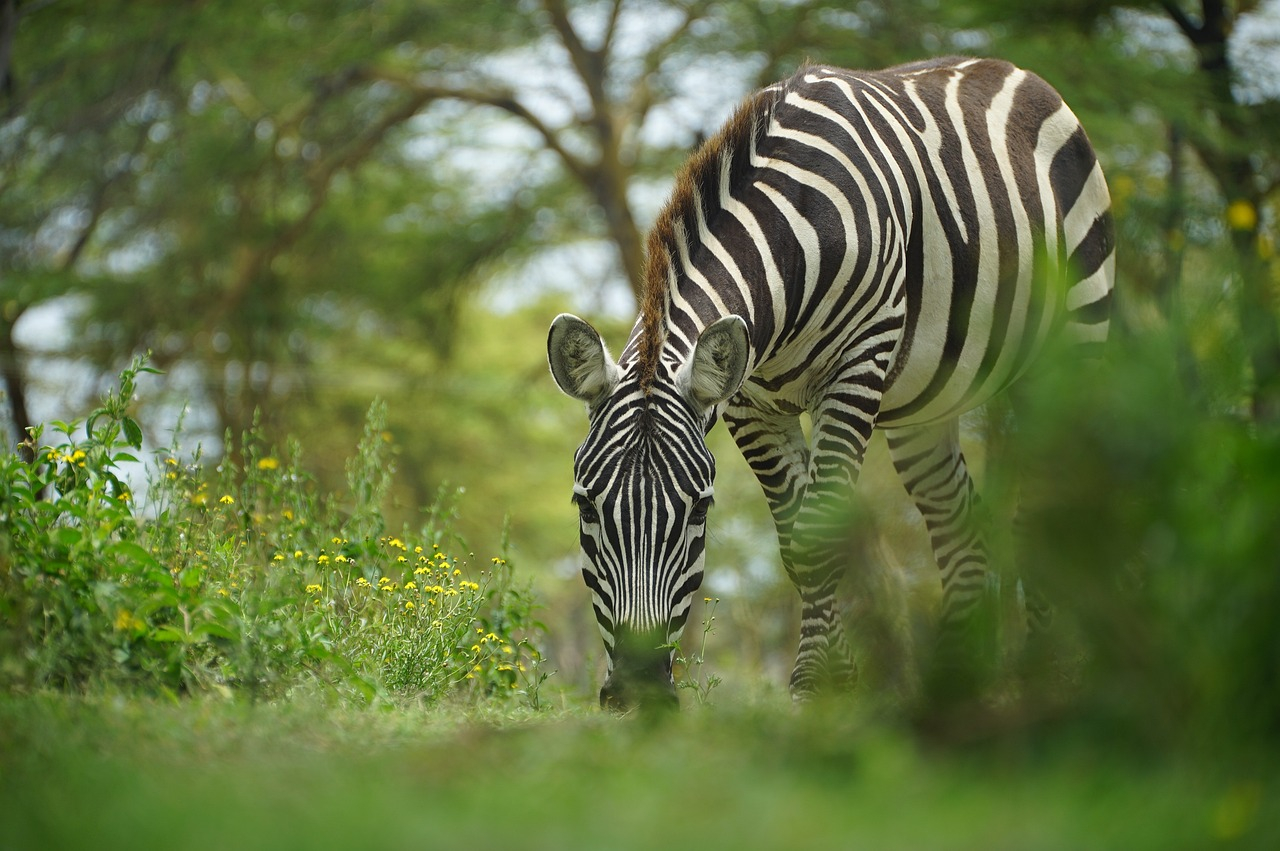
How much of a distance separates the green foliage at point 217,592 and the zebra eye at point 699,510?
101 cm

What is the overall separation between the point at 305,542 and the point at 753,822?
11.9ft

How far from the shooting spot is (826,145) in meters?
4.76

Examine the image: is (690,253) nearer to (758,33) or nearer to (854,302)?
(854,302)

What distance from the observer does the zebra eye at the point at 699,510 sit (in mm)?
3914

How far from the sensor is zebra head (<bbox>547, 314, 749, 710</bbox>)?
12.3 ft

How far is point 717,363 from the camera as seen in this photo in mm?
4031

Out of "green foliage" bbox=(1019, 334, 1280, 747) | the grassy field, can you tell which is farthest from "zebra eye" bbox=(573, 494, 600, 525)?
"green foliage" bbox=(1019, 334, 1280, 747)

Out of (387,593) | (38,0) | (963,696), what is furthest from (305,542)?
(38,0)

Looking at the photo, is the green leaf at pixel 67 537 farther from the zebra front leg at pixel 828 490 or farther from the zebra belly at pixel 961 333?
the zebra belly at pixel 961 333

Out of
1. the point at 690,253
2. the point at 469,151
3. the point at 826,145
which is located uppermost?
the point at 469,151

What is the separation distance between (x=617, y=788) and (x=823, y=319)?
273cm

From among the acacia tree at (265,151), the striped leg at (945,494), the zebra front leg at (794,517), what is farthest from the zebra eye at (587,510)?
the acacia tree at (265,151)

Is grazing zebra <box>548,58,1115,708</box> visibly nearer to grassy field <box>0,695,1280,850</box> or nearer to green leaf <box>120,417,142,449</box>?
grassy field <box>0,695,1280,850</box>

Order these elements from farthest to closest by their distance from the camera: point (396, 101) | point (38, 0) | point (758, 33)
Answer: point (396, 101)
point (758, 33)
point (38, 0)
